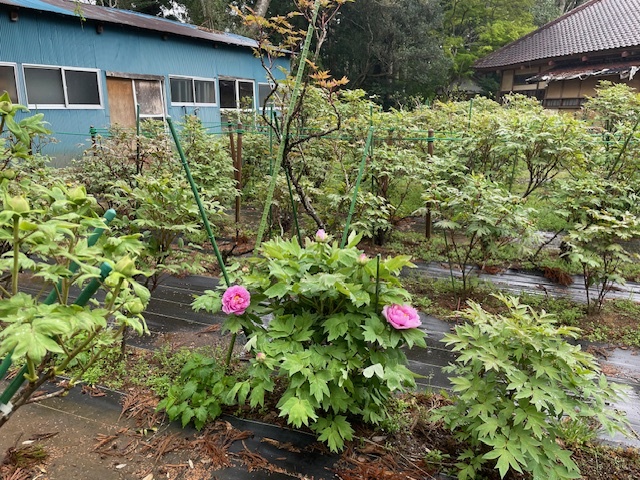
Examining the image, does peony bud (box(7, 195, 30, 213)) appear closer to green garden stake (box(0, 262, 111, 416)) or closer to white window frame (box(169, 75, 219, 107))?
green garden stake (box(0, 262, 111, 416))

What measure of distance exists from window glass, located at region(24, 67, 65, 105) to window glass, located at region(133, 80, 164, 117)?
1796mm

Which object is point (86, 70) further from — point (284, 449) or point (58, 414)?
point (284, 449)

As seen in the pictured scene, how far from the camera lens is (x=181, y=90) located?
10.9 metres

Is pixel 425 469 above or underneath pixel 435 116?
underneath

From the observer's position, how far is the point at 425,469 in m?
1.76


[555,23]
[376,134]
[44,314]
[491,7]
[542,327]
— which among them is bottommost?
[542,327]

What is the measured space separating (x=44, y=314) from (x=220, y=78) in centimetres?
1205

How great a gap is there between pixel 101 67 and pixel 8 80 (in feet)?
6.17

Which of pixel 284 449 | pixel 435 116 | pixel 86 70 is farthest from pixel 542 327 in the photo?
pixel 86 70

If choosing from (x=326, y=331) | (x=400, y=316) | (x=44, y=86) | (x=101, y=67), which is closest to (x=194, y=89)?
(x=101, y=67)

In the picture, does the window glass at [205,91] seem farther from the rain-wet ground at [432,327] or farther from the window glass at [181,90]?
the rain-wet ground at [432,327]

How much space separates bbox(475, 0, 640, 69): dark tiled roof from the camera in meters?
12.0

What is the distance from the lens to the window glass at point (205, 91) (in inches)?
448

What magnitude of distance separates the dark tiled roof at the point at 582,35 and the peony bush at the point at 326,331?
12.9 metres
